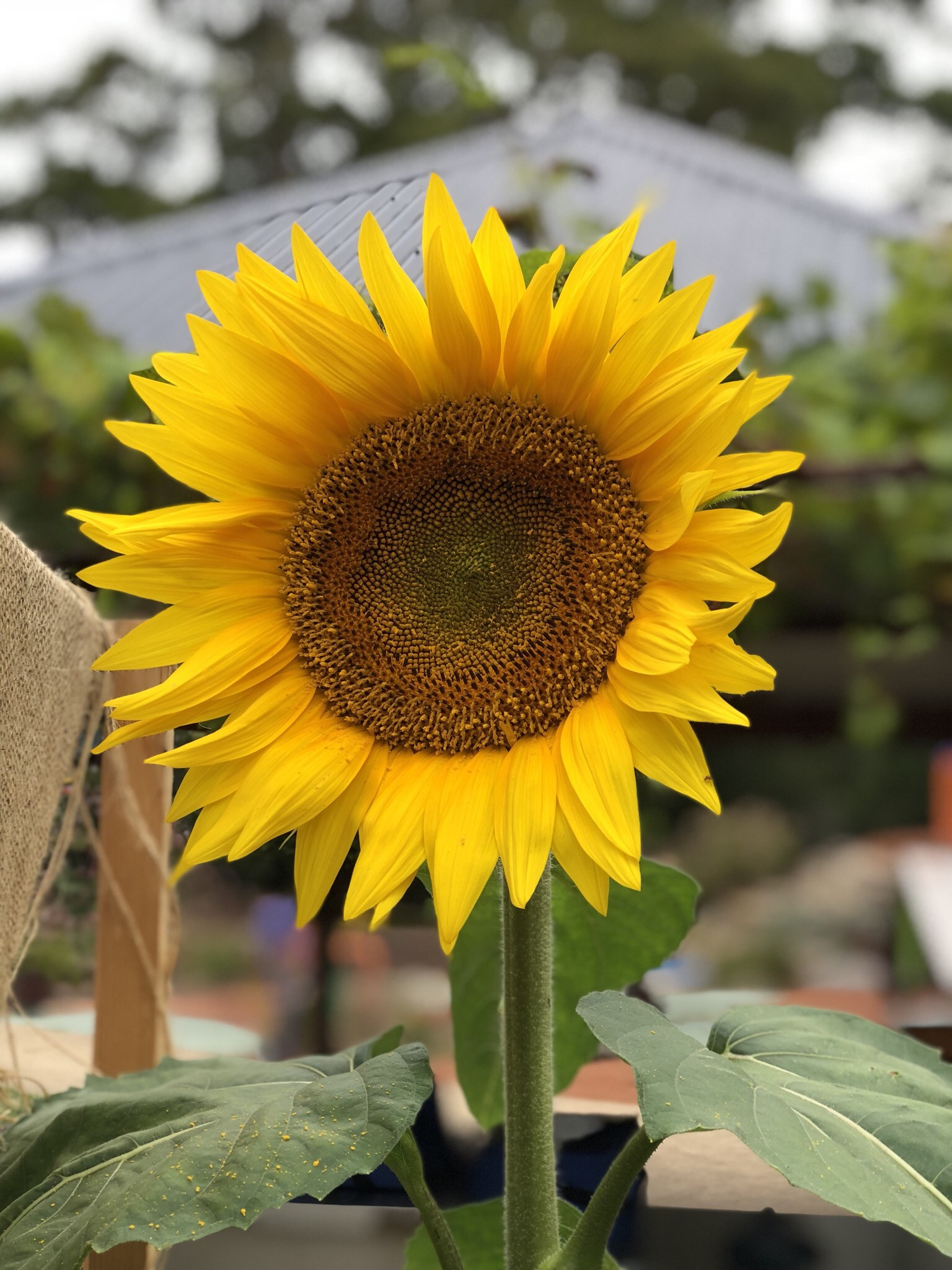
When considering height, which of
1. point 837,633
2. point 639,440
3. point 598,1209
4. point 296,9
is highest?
point 296,9

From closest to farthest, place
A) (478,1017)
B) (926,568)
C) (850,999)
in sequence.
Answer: (478,1017), (850,999), (926,568)

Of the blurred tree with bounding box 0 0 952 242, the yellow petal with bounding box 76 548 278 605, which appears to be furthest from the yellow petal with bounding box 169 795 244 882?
the blurred tree with bounding box 0 0 952 242

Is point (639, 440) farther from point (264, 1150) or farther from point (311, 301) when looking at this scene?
point (264, 1150)

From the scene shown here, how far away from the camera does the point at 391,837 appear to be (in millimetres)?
562

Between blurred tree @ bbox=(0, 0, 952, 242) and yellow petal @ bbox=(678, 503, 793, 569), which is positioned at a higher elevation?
blurred tree @ bbox=(0, 0, 952, 242)

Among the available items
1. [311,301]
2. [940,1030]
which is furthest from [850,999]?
[311,301]

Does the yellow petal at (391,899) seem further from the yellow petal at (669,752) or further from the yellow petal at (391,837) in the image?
the yellow petal at (669,752)

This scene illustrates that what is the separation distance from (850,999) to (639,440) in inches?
26.0

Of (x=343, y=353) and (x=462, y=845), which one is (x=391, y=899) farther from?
(x=343, y=353)

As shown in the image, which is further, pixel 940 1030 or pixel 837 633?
pixel 837 633

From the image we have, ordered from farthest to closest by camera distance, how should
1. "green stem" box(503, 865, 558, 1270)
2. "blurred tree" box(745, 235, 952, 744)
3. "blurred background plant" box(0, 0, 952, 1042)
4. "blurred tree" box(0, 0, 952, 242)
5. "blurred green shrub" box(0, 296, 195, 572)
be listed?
"blurred tree" box(0, 0, 952, 242) < "blurred tree" box(745, 235, 952, 744) < "blurred green shrub" box(0, 296, 195, 572) < "blurred background plant" box(0, 0, 952, 1042) < "green stem" box(503, 865, 558, 1270)

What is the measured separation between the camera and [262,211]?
107 centimetres

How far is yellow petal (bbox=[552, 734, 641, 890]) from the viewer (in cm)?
51

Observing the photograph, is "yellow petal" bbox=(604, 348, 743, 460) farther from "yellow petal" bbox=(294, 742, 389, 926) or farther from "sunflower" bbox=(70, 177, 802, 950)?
"yellow petal" bbox=(294, 742, 389, 926)
